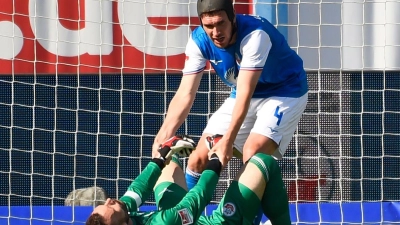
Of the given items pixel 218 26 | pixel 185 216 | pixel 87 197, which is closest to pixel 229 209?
pixel 185 216

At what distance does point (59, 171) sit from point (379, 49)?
242cm

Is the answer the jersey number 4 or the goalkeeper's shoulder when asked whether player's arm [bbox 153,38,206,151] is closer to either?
the jersey number 4

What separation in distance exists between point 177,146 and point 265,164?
40cm

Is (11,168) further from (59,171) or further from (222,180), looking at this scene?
(222,180)

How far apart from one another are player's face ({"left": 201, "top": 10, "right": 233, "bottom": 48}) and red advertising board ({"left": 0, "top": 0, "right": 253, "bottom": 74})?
80.1 inches

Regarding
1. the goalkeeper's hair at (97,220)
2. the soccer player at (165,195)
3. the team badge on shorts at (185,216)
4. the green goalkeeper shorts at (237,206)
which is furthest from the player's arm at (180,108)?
the goalkeeper's hair at (97,220)

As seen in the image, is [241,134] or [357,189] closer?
[241,134]

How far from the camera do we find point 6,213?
593 cm

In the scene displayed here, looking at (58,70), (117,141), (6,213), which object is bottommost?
(6,213)

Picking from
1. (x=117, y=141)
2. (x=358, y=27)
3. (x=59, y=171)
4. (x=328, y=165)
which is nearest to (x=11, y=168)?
(x=59, y=171)

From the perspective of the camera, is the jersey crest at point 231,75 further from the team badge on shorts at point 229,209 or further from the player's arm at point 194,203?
the team badge on shorts at point 229,209

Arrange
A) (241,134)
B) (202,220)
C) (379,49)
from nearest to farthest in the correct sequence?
1. (202,220)
2. (241,134)
3. (379,49)

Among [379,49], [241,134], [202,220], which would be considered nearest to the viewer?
[202,220]

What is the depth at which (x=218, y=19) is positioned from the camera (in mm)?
3754
